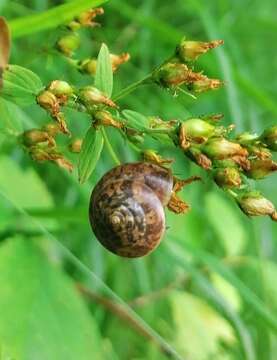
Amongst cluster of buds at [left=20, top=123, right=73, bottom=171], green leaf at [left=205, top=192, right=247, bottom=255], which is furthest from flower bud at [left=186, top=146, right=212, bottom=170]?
green leaf at [left=205, top=192, right=247, bottom=255]

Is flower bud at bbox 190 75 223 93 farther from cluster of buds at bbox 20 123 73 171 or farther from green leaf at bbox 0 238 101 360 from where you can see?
green leaf at bbox 0 238 101 360

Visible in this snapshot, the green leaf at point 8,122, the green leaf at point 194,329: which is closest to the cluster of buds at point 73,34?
the green leaf at point 8,122

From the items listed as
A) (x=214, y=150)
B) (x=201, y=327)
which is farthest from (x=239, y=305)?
(x=214, y=150)

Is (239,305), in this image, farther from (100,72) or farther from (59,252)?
(100,72)

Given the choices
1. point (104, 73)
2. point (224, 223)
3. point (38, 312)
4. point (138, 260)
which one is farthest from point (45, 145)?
point (224, 223)

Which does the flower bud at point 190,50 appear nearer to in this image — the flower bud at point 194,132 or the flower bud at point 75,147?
the flower bud at point 194,132

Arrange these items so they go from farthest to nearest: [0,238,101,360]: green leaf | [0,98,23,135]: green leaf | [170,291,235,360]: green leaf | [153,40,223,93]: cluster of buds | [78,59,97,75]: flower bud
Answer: [170,291,235,360]: green leaf, [0,238,101,360]: green leaf, [78,59,97,75]: flower bud, [0,98,23,135]: green leaf, [153,40,223,93]: cluster of buds
